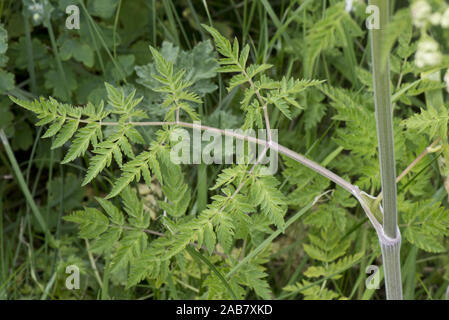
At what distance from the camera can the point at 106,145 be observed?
4.58 feet

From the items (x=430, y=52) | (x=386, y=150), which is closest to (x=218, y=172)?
(x=386, y=150)

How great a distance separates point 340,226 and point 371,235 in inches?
10.2

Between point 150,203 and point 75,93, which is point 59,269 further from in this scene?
point 75,93

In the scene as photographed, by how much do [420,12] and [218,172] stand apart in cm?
156

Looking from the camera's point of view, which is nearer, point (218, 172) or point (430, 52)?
point (430, 52)

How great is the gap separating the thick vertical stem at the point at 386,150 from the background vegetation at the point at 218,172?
34 centimetres

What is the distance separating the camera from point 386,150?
1.28 m

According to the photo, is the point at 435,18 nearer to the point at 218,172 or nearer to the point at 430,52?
the point at 430,52

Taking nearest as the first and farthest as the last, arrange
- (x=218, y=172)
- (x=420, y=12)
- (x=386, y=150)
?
(x=420, y=12) → (x=386, y=150) → (x=218, y=172)

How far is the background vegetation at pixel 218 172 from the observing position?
75.4 inches

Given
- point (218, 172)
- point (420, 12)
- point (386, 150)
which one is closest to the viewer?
point (420, 12)

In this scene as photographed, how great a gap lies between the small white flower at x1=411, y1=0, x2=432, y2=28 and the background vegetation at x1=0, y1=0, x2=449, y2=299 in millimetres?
829

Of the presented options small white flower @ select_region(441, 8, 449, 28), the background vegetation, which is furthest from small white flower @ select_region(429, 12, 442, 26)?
the background vegetation
